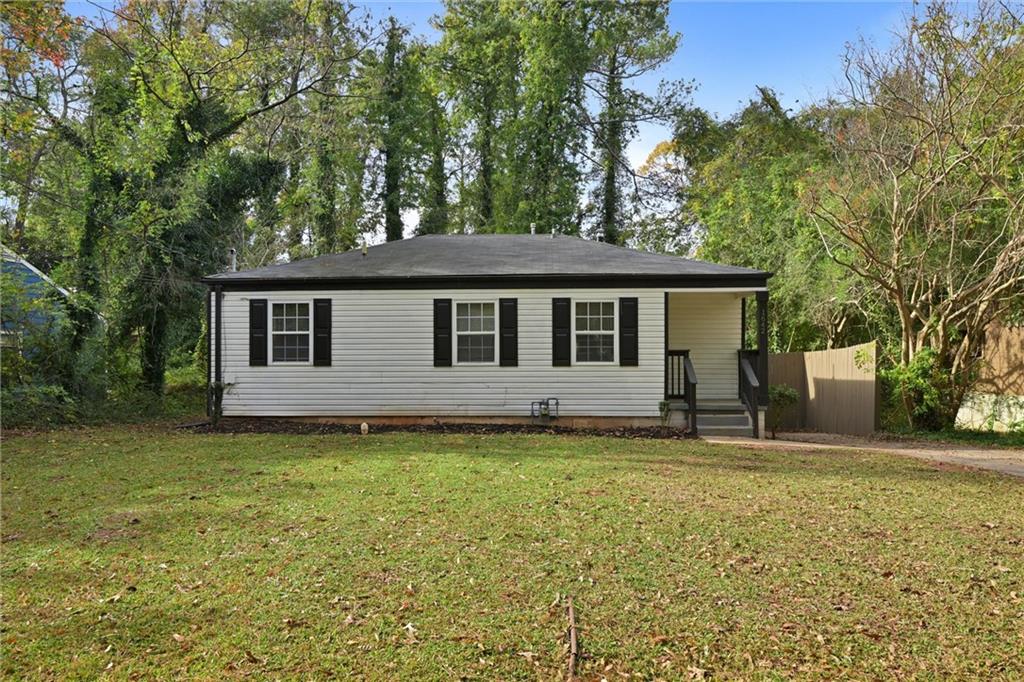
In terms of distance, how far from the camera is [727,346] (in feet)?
47.6

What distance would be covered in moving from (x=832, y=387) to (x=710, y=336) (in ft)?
10.4

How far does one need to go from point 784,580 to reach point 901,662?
1.08 meters

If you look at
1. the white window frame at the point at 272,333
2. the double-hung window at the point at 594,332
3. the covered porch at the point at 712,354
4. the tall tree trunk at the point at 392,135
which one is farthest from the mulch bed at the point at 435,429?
the tall tree trunk at the point at 392,135

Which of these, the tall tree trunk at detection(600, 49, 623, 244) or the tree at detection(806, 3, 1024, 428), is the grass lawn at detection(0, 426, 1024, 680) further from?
the tall tree trunk at detection(600, 49, 623, 244)

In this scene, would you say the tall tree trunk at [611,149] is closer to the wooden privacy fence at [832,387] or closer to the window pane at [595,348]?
the wooden privacy fence at [832,387]

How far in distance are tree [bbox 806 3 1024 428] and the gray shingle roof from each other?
116 inches

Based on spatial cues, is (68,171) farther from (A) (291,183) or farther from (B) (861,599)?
(B) (861,599)

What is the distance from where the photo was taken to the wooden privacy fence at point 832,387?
13.3m

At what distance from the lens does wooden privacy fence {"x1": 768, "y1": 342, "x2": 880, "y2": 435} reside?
13.3 meters

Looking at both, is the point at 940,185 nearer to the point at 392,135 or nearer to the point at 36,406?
the point at 36,406

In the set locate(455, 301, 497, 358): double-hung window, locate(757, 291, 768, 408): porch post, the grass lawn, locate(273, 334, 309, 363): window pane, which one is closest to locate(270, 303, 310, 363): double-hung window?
locate(273, 334, 309, 363): window pane

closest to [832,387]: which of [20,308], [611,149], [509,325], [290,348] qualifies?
[509,325]

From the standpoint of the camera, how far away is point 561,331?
1288cm

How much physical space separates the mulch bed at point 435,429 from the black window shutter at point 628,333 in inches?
52.1
